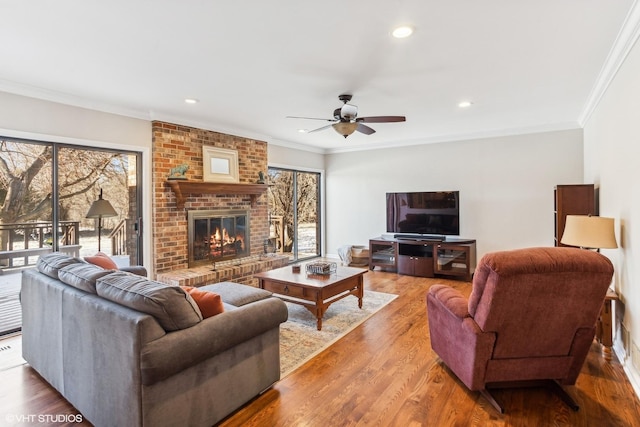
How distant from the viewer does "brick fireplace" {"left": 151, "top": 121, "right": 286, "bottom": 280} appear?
453cm

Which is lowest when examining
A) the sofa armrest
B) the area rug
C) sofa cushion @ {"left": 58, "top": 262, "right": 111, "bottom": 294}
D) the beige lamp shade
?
the area rug

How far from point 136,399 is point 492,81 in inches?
150

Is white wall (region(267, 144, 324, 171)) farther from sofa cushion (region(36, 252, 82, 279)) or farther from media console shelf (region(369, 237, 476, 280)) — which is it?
sofa cushion (region(36, 252, 82, 279))

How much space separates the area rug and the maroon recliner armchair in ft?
3.93

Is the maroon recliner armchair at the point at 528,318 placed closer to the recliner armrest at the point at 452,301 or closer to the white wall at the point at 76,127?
the recliner armrest at the point at 452,301

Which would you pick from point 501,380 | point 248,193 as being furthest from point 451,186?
point 501,380

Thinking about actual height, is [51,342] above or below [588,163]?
below

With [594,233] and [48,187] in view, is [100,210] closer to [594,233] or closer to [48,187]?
Answer: [48,187]

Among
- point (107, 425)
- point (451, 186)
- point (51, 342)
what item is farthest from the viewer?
point (451, 186)

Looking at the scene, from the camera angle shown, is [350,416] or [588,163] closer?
[350,416]

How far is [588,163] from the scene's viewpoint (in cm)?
466

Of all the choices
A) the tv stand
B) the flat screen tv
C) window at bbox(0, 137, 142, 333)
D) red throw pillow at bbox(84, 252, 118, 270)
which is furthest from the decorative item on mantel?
the tv stand

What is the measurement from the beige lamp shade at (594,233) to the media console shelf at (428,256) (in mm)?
2678

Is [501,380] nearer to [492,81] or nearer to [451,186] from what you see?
[492,81]
